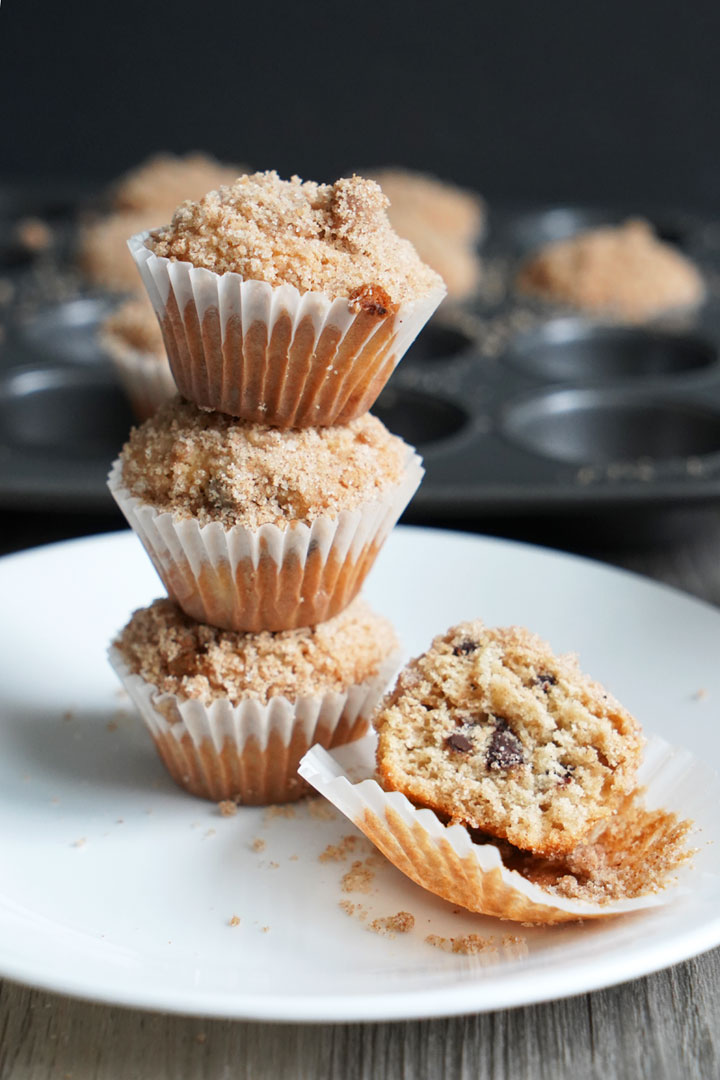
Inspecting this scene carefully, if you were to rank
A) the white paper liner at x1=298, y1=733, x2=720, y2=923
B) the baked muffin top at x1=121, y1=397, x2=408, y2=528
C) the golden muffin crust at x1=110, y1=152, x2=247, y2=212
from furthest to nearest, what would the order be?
1. the golden muffin crust at x1=110, y1=152, x2=247, y2=212
2. the baked muffin top at x1=121, y1=397, x2=408, y2=528
3. the white paper liner at x1=298, y1=733, x2=720, y2=923

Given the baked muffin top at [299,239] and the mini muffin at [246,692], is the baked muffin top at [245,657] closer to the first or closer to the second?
the mini muffin at [246,692]

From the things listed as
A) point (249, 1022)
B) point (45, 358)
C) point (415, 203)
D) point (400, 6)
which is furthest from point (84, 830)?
point (400, 6)

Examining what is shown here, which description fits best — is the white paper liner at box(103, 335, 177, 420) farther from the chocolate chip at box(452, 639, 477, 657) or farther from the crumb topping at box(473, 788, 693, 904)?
the crumb topping at box(473, 788, 693, 904)

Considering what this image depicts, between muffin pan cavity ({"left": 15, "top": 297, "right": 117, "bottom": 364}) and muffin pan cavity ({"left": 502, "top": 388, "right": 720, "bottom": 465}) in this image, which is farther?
muffin pan cavity ({"left": 15, "top": 297, "right": 117, "bottom": 364})

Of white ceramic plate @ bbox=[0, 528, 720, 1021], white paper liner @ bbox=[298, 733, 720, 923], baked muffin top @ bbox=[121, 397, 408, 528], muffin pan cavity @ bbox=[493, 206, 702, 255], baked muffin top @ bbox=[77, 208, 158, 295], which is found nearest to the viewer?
white ceramic plate @ bbox=[0, 528, 720, 1021]

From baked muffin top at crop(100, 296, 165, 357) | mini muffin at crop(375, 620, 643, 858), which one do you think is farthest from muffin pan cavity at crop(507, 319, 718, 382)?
mini muffin at crop(375, 620, 643, 858)

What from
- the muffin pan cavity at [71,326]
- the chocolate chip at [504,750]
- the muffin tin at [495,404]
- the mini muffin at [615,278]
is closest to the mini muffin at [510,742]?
the chocolate chip at [504,750]

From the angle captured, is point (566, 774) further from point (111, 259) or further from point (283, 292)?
point (111, 259)


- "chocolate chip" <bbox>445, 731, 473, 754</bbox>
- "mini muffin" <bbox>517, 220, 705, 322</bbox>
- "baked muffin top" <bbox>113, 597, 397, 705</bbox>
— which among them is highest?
"chocolate chip" <bbox>445, 731, 473, 754</bbox>
